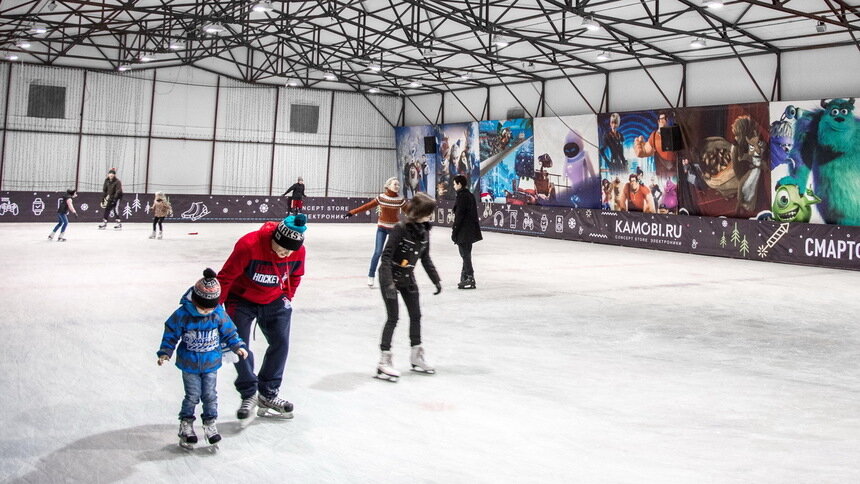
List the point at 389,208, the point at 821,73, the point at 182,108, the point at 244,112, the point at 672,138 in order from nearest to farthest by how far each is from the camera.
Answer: the point at 389,208 < the point at 821,73 < the point at 672,138 < the point at 182,108 < the point at 244,112

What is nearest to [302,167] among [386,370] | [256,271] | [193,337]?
[386,370]

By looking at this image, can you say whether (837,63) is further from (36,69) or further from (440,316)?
(36,69)

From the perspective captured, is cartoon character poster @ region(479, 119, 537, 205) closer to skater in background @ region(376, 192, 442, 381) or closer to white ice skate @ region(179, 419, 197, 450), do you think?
skater in background @ region(376, 192, 442, 381)

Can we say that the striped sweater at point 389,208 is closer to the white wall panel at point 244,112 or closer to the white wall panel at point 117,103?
the white wall panel at point 117,103

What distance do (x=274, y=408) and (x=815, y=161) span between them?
1777 cm

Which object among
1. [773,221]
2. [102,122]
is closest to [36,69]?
[102,122]

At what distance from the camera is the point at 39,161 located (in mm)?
28484

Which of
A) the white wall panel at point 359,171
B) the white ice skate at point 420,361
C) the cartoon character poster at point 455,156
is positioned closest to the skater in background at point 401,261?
the white ice skate at point 420,361

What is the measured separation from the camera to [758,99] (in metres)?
21.1

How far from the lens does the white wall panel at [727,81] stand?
68.6ft

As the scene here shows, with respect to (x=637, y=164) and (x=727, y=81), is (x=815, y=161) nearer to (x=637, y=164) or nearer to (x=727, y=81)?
(x=727, y=81)

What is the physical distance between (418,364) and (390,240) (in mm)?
1133

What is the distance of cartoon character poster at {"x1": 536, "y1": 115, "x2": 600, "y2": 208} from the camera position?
25703mm

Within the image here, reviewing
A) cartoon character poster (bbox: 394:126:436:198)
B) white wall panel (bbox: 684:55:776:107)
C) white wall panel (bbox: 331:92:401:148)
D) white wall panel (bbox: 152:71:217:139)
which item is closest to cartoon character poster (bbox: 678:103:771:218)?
white wall panel (bbox: 684:55:776:107)
